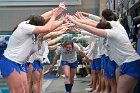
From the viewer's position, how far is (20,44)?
581cm

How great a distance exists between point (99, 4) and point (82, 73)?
14.5 ft

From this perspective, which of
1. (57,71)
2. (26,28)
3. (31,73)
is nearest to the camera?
(26,28)

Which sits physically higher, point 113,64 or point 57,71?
point 113,64

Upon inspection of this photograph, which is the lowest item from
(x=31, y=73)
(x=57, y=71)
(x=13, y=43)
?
(x=57, y=71)

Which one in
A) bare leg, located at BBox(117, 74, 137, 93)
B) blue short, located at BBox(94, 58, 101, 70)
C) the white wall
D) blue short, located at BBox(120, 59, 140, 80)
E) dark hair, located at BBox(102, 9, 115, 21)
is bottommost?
blue short, located at BBox(94, 58, 101, 70)

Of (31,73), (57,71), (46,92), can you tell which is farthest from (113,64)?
(57,71)

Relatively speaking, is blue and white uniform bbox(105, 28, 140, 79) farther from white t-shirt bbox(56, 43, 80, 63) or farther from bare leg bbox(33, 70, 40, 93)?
white t-shirt bbox(56, 43, 80, 63)

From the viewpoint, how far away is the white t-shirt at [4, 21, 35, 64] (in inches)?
227

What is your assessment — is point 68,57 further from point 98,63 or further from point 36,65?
point 36,65

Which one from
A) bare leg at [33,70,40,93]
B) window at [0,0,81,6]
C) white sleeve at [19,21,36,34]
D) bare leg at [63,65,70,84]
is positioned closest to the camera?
white sleeve at [19,21,36,34]

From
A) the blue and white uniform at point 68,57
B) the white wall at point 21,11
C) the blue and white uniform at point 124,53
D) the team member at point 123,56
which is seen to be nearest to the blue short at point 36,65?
the blue and white uniform at point 68,57

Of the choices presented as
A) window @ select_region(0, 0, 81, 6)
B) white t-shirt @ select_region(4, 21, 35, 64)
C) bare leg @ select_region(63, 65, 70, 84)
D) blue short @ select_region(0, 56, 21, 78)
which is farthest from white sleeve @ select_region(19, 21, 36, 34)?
window @ select_region(0, 0, 81, 6)

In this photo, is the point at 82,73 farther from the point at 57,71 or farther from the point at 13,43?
the point at 13,43

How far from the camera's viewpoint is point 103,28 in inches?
237
